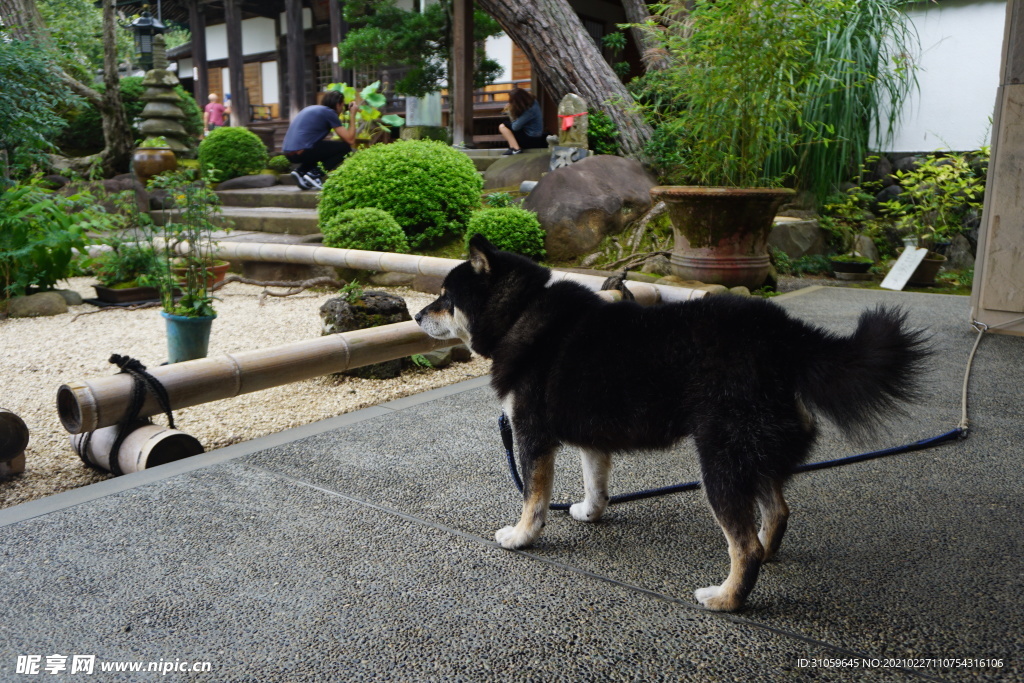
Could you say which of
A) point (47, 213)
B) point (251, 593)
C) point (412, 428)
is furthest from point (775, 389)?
point (47, 213)

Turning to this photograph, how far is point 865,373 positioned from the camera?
1.73 m

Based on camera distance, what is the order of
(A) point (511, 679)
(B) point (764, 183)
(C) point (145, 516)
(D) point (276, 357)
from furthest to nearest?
(B) point (764, 183)
(D) point (276, 357)
(C) point (145, 516)
(A) point (511, 679)

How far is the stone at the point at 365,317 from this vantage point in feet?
14.0

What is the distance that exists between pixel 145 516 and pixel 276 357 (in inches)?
40.9

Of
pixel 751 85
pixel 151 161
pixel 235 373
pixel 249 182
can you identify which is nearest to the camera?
pixel 235 373

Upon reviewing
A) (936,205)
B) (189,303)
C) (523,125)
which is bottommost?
(189,303)

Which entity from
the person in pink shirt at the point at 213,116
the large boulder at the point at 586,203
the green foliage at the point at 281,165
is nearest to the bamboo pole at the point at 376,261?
the large boulder at the point at 586,203

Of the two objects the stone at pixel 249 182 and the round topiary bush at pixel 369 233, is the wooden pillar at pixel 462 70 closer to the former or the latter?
the stone at pixel 249 182

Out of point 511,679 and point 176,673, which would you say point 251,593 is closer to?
point 176,673

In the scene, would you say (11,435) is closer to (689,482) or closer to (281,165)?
(689,482)

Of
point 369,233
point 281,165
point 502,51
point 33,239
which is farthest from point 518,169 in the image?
point 502,51

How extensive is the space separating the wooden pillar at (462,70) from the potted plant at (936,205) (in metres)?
6.44

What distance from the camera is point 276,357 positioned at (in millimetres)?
3270

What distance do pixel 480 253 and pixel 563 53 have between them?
7.66 metres
